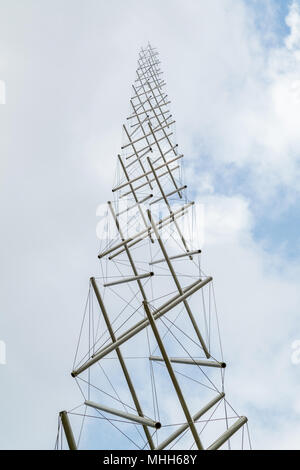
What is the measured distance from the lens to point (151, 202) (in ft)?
51.3

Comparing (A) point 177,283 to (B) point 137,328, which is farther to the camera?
(A) point 177,283

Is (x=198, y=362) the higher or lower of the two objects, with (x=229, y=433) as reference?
higher

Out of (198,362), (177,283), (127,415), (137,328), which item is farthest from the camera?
(177,283)

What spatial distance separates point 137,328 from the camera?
8.52 m

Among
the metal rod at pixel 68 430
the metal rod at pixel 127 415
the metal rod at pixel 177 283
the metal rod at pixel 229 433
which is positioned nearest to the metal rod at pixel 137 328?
the metal rod at pixel 177 283

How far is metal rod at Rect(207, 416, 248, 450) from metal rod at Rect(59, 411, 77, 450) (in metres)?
2.67

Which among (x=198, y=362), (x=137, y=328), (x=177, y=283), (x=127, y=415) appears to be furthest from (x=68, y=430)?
(x=177, y=283)

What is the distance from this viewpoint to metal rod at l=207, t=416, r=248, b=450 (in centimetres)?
631

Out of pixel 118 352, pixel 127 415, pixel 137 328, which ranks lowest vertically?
pixel 127 415

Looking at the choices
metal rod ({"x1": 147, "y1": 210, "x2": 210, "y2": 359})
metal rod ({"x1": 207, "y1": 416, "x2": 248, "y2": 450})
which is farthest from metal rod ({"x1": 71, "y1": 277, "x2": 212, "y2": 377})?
metal rod ({"x1": 207, "y1": 416, "x2": 248, "y2": 450})

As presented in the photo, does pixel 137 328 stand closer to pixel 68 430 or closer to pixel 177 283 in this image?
pixel 177 283

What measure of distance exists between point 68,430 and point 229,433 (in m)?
3.37

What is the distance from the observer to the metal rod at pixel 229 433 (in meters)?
6.31
